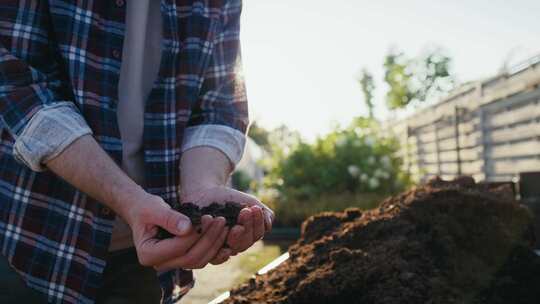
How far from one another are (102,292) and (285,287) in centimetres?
55

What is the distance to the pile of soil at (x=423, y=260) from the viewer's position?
1.40 m

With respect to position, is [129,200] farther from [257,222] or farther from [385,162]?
[385,162]

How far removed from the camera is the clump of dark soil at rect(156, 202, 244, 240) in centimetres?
91

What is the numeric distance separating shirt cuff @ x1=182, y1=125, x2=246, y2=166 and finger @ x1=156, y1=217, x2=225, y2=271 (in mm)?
389

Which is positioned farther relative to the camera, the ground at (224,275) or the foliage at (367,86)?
the foliage at (367,86)

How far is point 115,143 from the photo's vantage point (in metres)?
1.13

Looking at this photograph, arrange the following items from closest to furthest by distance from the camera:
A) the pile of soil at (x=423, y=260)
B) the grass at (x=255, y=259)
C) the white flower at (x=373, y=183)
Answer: the pile of soil at (x=423, y=260) → the grass at (x=255, y=259) → the white flower at (x=373, y=183)

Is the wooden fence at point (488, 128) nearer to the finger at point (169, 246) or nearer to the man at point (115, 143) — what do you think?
the man at point (115, 143)

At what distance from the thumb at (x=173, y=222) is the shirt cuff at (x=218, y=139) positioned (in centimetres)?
39

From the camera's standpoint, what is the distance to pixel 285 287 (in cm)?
157

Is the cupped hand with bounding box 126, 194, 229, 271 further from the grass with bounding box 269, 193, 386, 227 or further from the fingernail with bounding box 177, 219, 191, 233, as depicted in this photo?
the grass with bounding box 269, 193, 386, 227

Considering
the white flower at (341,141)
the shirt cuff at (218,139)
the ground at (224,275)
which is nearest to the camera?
the shirt cuff at (218,139)

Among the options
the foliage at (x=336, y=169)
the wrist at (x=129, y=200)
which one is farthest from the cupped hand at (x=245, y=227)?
the foliage at (x=336, y=169)

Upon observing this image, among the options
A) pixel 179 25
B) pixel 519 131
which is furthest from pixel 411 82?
pixel 179 25
